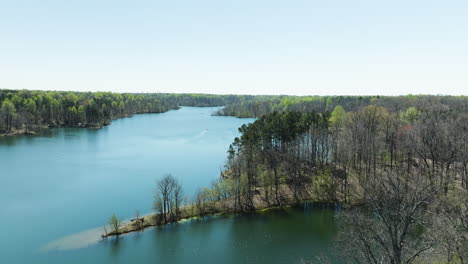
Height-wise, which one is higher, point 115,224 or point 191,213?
point 115,224

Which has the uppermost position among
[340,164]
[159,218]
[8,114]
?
[8,114]

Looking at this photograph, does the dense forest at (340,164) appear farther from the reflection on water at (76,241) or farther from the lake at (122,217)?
the reflection on water at (76,241)

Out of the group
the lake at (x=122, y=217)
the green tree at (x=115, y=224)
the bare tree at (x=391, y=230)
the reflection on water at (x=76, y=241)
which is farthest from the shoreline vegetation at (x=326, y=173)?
the bare tree at (x=391, y=230)

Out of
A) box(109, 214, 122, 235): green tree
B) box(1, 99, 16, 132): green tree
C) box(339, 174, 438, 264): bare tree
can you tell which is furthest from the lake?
box(1, 99, 16, 132): green tree

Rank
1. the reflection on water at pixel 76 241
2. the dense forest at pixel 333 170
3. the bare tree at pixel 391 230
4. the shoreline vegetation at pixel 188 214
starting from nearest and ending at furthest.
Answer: the bare tree at pixel 391 230, the reflection on water at pixel 76 241, the shoreline vegetation at pixel 188 214, the dense forest at pixel 333 170

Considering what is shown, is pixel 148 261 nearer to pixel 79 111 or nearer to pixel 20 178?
pixel 20 178

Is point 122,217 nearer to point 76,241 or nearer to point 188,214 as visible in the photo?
point 76,241

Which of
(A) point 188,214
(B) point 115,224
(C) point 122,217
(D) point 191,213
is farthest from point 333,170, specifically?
(B) point 115,224

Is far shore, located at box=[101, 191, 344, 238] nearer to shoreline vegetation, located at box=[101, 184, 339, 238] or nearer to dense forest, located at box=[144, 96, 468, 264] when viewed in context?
shoreline vegetation, located at box=[101, 184, 339, 238]
